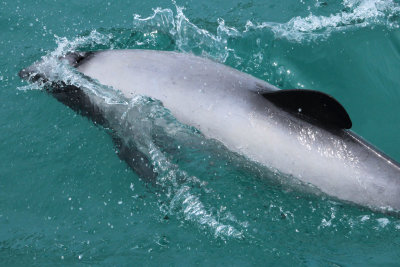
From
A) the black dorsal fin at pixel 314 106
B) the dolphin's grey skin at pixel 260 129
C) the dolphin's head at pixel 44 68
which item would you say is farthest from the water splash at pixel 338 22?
the dolphin's head at pixel 44 68

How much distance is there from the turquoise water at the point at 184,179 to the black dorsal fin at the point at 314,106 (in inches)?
31.7

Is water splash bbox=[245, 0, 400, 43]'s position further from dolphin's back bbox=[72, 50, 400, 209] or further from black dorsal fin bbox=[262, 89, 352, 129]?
black dorsal fin bbox=[262, 89, 352, 129]

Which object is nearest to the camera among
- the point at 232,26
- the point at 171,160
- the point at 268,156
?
the point at 268,156

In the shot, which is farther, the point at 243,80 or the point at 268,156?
the point at 243,80

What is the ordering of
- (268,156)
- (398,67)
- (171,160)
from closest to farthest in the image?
(268,156), (171,160), (398,67)

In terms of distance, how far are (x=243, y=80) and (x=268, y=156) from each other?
3.59 ft

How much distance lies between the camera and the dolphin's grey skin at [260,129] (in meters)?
5.43

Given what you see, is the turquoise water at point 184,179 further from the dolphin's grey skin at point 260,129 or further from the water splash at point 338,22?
the dolphin's grey skin at point 260,129

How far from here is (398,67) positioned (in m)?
8.16

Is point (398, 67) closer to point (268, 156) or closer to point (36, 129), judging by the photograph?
point (268, 156)

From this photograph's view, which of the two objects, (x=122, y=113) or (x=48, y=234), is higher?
(x=122, y=113)

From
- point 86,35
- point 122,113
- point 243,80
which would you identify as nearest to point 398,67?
point 243,80

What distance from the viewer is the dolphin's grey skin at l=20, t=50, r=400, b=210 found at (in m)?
5.43

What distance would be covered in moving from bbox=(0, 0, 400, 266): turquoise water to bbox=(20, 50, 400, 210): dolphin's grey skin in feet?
0.57
